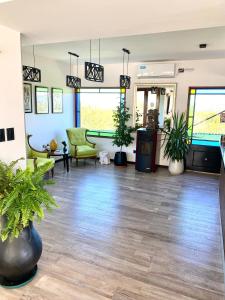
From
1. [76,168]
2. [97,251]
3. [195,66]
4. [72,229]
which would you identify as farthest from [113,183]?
[195,66]

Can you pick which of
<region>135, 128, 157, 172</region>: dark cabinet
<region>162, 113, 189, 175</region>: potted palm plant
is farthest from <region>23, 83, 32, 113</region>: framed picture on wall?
<region>162, 113, 189, 175</region>: potted palm plant

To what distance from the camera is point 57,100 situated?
6648mm

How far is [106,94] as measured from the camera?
7008 millimetres

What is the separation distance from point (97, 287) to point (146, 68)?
5335 millimetres

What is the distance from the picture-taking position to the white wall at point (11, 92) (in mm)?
2463

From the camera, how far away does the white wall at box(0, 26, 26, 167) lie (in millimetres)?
2463

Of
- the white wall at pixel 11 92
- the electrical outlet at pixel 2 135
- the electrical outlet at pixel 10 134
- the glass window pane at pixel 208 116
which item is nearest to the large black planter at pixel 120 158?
the glass window pane at pixel 208 116

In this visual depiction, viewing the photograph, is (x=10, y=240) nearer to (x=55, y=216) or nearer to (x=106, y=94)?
(x=55, y=216)

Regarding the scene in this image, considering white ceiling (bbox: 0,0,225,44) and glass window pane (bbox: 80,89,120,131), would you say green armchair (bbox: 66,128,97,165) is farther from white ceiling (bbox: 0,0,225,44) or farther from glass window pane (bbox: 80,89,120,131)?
white ceiling (bbox: 0,0,225,44)

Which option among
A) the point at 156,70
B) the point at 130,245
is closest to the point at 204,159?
the point at 156,70

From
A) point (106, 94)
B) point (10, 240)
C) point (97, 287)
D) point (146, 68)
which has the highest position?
point (146, 68)

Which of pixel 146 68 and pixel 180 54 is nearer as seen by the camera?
pixel 180 54

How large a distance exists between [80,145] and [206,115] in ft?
11.4

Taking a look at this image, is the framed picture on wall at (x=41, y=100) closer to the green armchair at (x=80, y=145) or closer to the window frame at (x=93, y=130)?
the green armchair at (x=80, y=145)
